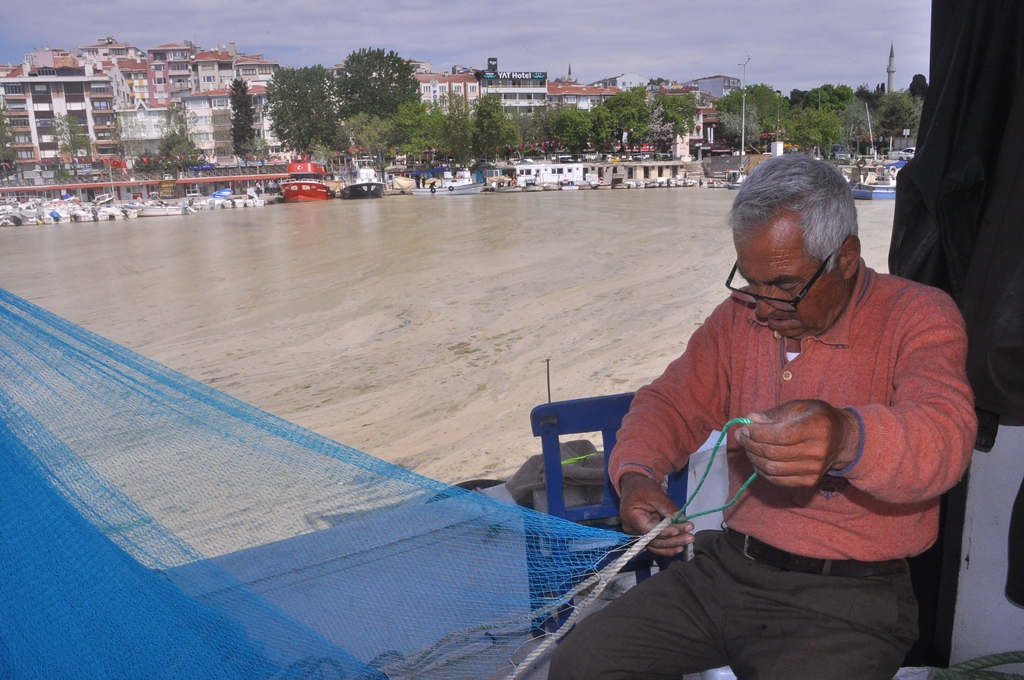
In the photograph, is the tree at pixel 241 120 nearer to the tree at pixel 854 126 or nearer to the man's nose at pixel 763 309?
the tree at pixel 854 126

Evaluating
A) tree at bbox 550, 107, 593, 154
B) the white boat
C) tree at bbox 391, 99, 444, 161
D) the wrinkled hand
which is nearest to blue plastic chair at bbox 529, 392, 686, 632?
the wrinkled hand

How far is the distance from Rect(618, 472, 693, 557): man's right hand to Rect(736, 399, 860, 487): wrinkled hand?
0.50m

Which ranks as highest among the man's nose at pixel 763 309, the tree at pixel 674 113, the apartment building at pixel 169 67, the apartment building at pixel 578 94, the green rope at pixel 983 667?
the apartment building at pixel 169 67

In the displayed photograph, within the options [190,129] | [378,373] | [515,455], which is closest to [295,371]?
[378,373]

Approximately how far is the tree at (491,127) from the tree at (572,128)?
33.7 feet

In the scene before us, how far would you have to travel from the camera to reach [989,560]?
2.15m

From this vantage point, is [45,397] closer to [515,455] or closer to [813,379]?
[813,379]

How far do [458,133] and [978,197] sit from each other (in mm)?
75603

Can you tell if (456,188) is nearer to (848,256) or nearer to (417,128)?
(417,128)

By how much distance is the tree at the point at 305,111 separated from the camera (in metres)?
92.2

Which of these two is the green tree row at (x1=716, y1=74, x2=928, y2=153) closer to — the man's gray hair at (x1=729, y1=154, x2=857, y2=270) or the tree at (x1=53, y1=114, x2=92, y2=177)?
the tree at (x1=53, y1=114, x2=92, y2=177)

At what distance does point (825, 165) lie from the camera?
1889 mm

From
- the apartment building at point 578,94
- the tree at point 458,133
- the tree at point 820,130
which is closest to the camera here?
the tree at point 458,133

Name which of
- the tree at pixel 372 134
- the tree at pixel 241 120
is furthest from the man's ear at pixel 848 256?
the tree at pixel 241 120
